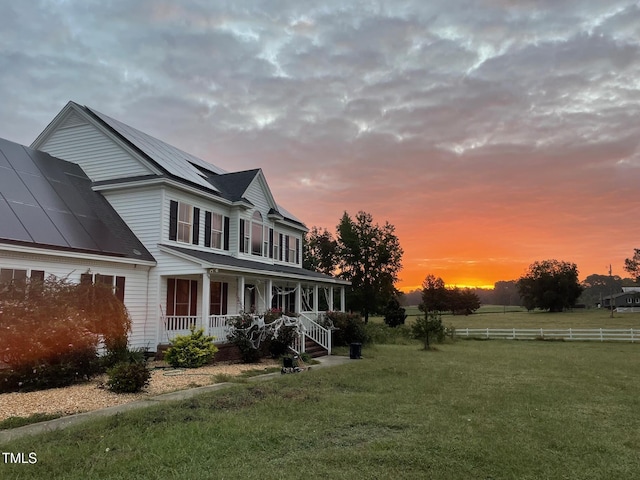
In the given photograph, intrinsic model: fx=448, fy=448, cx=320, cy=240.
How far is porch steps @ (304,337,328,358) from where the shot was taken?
16744 millimetres

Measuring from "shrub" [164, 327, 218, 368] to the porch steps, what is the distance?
455 cm

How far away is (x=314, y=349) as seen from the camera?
17.3m

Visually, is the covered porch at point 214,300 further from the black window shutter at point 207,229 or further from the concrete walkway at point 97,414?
the concrete walkway at point 97,414

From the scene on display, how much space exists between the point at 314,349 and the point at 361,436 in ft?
37.3

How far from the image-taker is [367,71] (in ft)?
53.6

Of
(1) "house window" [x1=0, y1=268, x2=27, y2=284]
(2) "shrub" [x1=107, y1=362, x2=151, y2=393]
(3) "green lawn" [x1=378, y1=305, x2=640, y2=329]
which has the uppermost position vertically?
(1) "house window" [x1=0, y1=268, x2=27, y2=284]

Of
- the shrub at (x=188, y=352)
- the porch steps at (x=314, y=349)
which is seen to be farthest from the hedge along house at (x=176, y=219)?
the shrub at (x=188, y=352)

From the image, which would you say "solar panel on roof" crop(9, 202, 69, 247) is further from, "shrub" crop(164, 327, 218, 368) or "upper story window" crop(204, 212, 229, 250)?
"upper story window" crop(204, 212, 229, 250)

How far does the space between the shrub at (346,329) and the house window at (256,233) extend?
14.6ft

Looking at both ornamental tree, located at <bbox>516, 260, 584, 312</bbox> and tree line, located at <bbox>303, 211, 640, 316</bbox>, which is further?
ornamental tree, located at <bbox>516, 260, 584, 312</bbox>

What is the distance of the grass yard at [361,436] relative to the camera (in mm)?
4840

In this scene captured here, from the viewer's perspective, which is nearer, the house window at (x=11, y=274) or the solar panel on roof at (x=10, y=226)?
the house window at (x=11, y=274)

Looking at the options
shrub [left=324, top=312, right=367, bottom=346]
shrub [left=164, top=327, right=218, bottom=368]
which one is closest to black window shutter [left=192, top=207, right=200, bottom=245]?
shrub [left=164, top=327, right=218, bottom=368]

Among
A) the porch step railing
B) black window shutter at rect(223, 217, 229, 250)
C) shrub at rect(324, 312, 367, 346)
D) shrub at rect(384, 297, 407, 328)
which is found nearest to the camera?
the porch step railing
